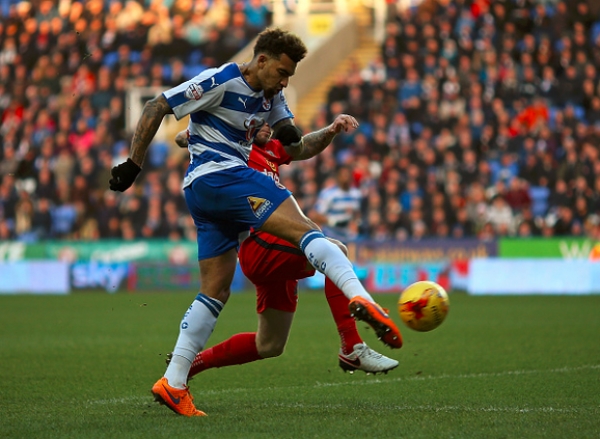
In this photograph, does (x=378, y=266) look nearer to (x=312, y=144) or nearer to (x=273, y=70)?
(x=312, y=144)

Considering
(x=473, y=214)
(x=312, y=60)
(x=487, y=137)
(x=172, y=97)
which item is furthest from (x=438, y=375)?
(x=312, y=60)

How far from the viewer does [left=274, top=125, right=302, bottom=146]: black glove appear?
6.31 meters

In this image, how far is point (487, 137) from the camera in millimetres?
20266

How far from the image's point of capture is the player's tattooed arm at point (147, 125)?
571cm

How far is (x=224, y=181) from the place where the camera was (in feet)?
19.0

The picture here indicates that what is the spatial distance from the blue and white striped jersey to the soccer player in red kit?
417mm

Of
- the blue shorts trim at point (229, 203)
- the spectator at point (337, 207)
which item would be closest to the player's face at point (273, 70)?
the blue shorts trim at point (229, 203)

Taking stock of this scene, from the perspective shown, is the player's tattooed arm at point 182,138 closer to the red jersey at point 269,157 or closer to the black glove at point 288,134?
the red jersey at point 269,157

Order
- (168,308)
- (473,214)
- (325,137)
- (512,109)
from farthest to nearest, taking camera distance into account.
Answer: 1. (512,109)
2. (473,214)
3. (168,308)
4. (325,137)

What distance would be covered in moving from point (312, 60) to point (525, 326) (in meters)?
14.2

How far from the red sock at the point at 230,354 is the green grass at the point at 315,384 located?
→ 221mm

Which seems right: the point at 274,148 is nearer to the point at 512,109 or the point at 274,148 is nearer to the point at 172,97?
the point at 172,97

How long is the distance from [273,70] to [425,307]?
1.51 metres

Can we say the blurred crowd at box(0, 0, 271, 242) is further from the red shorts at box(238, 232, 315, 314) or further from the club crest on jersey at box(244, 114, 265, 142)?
the club crest on jersey at box(244, 114, 265, 142)
